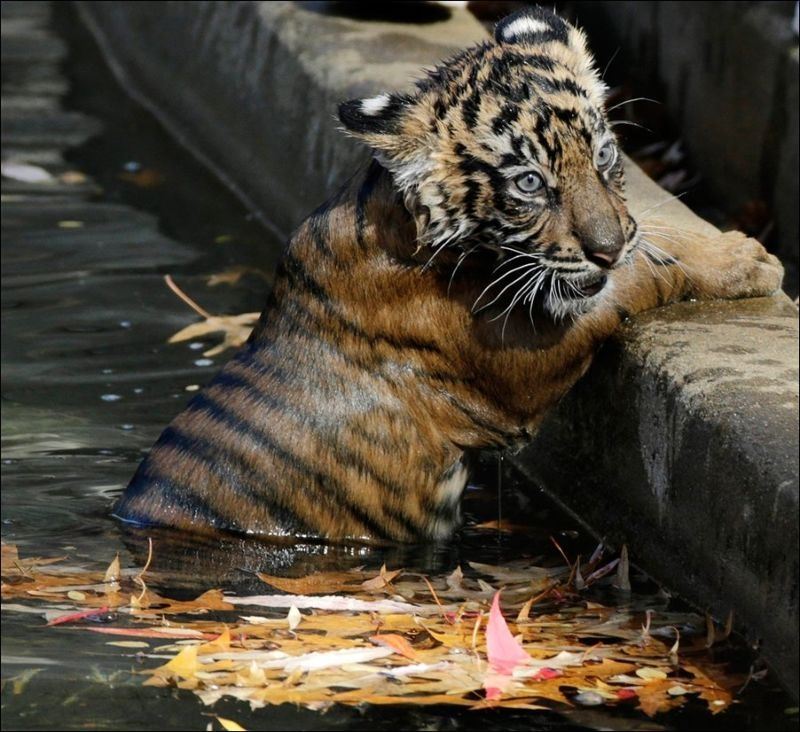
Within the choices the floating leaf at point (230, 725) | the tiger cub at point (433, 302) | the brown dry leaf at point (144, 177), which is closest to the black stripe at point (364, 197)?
the tiger cub at point (433, 302)

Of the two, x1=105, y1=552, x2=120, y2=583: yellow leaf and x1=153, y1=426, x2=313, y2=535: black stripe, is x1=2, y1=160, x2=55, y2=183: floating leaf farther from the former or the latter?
x1=105, y1=552, x2=120, y2=583: yellow leaf

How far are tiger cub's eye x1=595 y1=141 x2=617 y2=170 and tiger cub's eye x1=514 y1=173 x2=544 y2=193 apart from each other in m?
0.20

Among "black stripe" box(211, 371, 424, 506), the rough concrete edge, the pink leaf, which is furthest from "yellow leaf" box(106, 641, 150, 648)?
the rough concrete edge

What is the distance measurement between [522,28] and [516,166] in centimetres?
64

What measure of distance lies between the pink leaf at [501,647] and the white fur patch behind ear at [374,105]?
5.10 ft

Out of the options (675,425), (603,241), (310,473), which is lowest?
(310,473)

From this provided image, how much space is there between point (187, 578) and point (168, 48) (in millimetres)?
6380

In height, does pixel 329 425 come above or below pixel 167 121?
below

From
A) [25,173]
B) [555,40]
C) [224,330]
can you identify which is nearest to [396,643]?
[555,40]

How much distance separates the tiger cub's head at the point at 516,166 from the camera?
480 cm

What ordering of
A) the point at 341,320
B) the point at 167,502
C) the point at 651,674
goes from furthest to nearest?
the point at 167,502
the point at 341,320
the point at 651,674

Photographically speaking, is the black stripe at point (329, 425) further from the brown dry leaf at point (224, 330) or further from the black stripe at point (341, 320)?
the brown dry leaf at point (224, 330)

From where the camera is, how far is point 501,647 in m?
4.29

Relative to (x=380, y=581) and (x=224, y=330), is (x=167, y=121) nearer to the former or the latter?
(x=224, y=330)
